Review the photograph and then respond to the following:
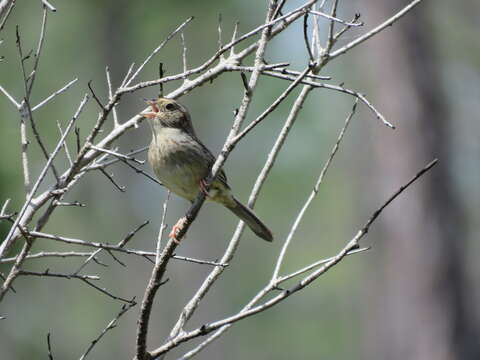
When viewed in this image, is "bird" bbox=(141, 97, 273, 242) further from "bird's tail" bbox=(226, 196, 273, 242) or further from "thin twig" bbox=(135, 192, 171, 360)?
"thin twig" bbox=(135, 192, 171, 360)

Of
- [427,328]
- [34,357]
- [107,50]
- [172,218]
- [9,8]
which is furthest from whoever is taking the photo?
[172,218]

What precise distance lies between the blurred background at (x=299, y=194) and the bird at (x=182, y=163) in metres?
1.03

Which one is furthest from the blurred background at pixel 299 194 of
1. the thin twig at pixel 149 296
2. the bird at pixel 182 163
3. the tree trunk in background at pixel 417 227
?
the thin twig at pixel 149 296

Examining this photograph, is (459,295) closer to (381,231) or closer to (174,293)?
(381,231)

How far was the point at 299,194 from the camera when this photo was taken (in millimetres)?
27938

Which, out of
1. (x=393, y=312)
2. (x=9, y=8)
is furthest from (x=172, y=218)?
(x=9, y=8)

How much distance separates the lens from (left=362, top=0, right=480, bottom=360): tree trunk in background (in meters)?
9.24

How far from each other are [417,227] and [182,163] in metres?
4.84

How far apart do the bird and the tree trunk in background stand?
4.24 meters

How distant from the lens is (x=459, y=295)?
929 cm

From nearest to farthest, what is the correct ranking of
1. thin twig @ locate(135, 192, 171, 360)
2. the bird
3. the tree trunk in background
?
thin twig @ locate(135, 192, 171, 360), the bird, the tree trunk in background

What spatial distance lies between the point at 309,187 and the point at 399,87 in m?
18.0

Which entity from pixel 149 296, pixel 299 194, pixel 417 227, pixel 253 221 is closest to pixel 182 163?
pixel 253 221

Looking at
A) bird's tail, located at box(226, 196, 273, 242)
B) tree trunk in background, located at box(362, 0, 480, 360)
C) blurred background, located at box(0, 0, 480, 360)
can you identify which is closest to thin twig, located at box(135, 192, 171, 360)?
blurred background, located at box(0, 0, 480, 360)
